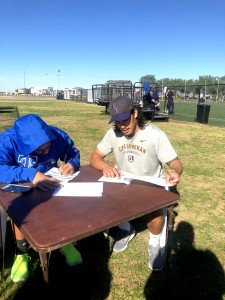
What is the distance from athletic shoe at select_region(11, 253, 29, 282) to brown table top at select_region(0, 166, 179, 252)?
893 mm

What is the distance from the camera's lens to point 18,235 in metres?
2.58

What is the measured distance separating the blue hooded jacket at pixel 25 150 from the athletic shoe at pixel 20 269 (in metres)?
0.84

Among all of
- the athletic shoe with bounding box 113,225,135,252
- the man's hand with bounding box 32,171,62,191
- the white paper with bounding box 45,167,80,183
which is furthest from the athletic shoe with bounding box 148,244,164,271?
the man's hand with bounding box 32,171,62,191

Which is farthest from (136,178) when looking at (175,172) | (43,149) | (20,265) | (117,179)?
(20,265)

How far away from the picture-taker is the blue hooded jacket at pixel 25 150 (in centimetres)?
231

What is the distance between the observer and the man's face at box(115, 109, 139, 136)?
2627mm

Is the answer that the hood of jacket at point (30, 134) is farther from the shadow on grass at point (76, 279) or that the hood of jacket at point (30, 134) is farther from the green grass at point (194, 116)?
the green grass at point (194, 116)

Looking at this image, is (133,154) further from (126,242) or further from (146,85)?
(146,85)

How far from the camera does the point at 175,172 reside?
8.03 ft

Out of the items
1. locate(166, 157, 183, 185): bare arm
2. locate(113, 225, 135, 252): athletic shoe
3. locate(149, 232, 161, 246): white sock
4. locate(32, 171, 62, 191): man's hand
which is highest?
locate(166, 157, 183, 185): bare arm

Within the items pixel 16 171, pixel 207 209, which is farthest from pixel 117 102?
pixel 207 209

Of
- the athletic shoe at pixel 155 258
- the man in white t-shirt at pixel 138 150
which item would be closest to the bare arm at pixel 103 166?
the man in white t-shirt at pixel 138 150

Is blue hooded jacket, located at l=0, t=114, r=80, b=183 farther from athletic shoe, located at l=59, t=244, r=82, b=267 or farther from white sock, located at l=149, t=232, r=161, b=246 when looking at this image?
white sock, located at l=149, t=232, r=161, b=246

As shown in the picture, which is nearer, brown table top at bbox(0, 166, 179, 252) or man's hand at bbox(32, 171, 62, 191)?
brown table top at bbox(0, 166, 179, 252)
